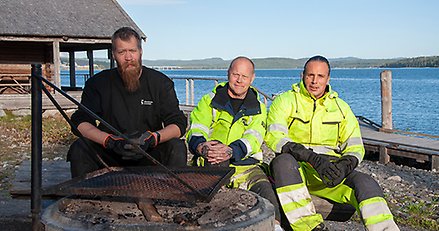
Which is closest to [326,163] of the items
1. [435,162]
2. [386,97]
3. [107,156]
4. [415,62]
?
[107,156]

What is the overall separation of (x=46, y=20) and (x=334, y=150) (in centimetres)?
1478

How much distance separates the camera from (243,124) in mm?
4270

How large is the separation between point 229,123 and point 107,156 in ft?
3.15

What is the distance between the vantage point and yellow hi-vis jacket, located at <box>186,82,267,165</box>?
4180 millimetres

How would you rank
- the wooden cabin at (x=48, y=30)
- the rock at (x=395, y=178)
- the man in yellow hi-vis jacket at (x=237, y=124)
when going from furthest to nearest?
1. the wooden cabin at (x=48, y=30)
2. the rock at (x=395, y=178)
3. the man in yellow hi-vis jacket at (x=237, y=124)

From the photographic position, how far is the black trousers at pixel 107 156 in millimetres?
3893

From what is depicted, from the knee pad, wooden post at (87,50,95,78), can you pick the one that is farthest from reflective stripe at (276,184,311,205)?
wooden post at (87,50,95,78)

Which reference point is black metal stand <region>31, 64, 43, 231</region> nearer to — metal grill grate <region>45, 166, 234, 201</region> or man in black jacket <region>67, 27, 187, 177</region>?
metal grill grate <region>45, 166, 234, 201</region>

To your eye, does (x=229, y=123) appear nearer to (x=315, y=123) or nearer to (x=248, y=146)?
(x=248, y=146)

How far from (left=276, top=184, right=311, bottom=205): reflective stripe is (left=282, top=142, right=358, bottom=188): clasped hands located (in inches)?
7.1

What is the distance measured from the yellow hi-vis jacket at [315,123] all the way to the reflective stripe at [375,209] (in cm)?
56

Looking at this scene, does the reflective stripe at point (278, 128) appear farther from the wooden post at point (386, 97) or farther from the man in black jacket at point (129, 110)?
the wooden post at point (386, 97)

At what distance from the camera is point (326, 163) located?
3.91 metres

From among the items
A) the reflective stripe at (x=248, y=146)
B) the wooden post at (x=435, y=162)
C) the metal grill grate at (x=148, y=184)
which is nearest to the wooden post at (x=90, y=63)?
the wooden post at (x=435, y=162)
